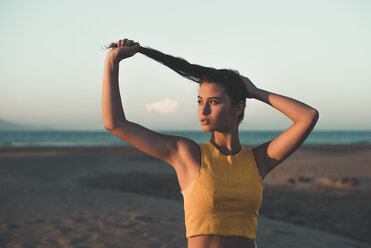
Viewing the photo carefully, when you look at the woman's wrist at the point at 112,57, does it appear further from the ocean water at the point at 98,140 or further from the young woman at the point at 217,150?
the ocean water at the point at 98,140

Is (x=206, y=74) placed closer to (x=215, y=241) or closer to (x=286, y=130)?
(x=286, y=130)

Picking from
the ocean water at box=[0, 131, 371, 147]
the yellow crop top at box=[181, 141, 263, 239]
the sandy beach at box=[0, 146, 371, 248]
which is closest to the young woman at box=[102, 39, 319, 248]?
the yellow crop top at box=[181, 141, 263, 239]

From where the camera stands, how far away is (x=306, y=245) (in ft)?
19.4

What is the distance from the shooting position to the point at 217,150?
205 centimetres

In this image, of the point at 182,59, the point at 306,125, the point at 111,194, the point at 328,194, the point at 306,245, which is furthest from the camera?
the point at 328,194

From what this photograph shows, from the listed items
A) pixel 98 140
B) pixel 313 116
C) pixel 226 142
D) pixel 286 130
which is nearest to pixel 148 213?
pixel 226 142

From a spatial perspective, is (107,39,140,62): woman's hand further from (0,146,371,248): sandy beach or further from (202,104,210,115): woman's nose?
(0,146,371,248): sandy beach

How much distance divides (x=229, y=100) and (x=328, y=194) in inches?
402

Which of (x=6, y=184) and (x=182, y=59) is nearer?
(x=182, y=59)

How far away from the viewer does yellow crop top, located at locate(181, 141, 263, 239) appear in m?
1.88

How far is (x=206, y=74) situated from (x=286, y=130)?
61 cm

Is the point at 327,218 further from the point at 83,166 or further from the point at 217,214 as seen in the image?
the point at 83,166

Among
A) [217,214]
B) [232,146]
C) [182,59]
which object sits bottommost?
[217,214]

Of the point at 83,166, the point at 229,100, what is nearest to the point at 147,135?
the point at 229,100
